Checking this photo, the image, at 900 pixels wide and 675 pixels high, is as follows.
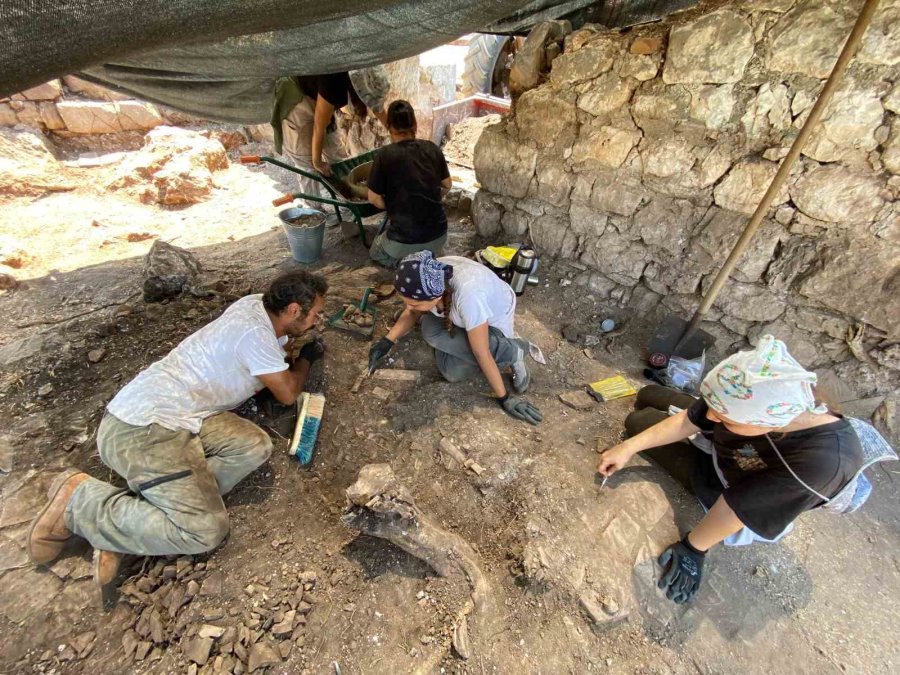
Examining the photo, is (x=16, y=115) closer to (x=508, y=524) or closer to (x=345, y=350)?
(x=345, y=350)

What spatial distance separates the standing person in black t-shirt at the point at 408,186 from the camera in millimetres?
3271

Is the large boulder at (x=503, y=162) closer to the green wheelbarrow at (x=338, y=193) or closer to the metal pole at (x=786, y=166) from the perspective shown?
the green wheelbarrow at (x=338, y=193)

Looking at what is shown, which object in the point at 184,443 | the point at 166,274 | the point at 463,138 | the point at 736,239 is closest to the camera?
the point at 184,443

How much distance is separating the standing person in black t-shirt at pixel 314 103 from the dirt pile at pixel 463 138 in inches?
89.5

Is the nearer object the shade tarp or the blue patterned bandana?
the shade tarp

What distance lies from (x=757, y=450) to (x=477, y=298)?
59.9 inches

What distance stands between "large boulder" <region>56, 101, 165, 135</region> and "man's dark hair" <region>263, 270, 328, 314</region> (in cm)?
742

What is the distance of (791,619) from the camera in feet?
6.05

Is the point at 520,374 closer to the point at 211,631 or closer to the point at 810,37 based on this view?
the point at 211,631

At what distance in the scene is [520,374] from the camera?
2.75m

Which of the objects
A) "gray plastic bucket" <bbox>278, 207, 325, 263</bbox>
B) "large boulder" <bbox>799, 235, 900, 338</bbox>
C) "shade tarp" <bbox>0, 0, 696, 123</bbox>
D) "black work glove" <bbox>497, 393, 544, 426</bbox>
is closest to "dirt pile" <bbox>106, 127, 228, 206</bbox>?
"shade tarp" <bbox>0, 0, 696, 123</bbox>

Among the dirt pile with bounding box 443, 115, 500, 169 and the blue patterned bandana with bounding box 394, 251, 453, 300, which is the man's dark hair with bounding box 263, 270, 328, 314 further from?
the dirt pile with bounding box 443, 115, 500, 169

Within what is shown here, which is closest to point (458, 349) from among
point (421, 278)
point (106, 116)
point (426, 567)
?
point (421, 278)

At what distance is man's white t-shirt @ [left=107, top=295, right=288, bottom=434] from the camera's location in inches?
81.9
